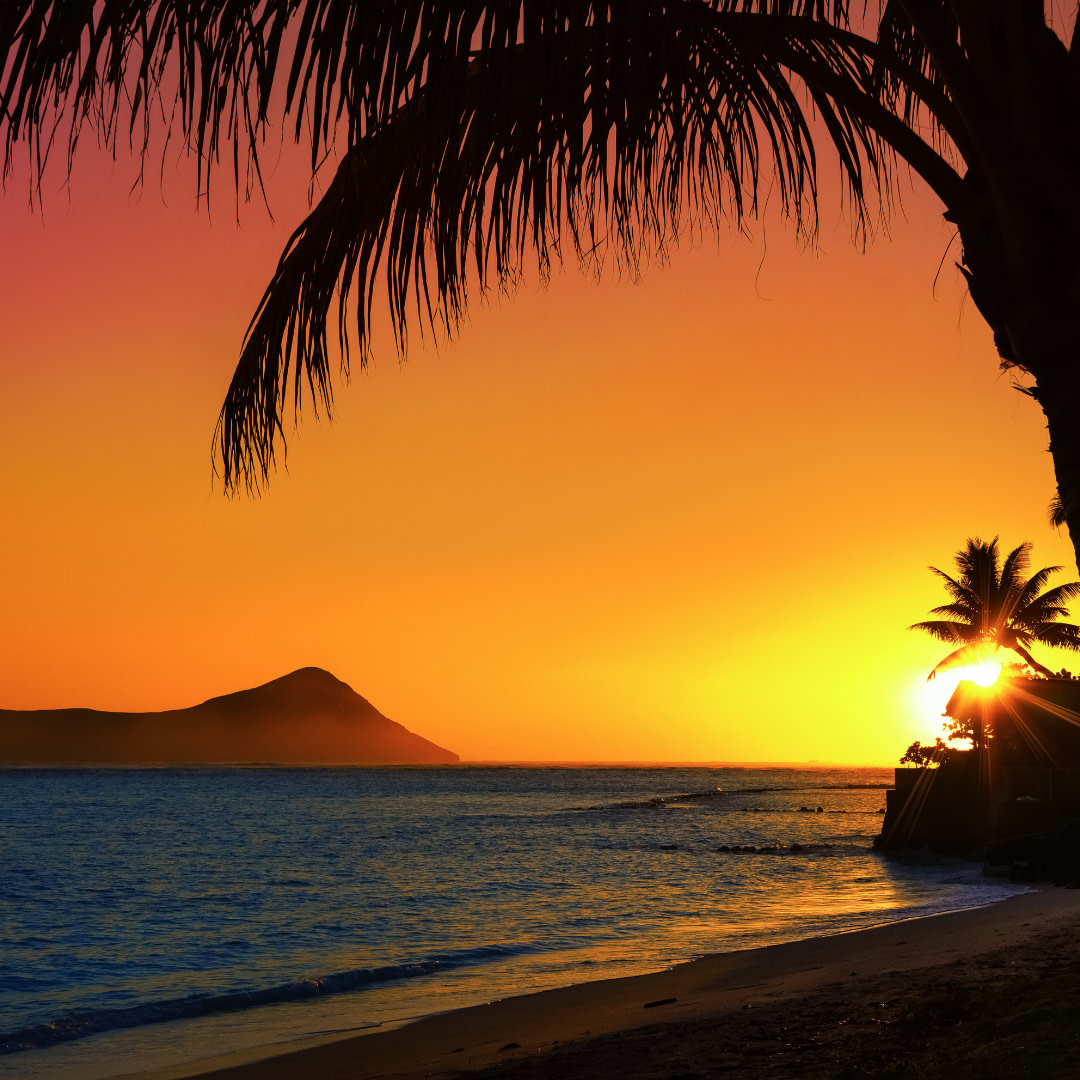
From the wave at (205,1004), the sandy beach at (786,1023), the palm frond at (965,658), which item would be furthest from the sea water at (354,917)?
the palm frond at (965,658)

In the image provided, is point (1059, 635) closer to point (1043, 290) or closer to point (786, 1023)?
point (786, 1023)

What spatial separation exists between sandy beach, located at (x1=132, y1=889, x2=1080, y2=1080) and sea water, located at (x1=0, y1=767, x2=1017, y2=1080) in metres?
1.58

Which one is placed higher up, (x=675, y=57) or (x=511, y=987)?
(x=675, y=57)

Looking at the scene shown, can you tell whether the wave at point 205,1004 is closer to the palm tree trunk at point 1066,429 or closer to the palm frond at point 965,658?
the palm tree trunk at point 1066,429

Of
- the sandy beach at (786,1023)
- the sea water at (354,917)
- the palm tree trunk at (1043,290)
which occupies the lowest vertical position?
the sea water at (354,917)

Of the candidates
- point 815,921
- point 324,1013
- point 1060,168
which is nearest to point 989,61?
point 1060,168

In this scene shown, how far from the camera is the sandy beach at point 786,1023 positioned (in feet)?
17.9

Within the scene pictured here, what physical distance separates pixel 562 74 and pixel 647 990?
11708 millimetres

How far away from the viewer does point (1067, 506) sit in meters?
2.34

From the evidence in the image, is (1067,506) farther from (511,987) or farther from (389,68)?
(511,987)

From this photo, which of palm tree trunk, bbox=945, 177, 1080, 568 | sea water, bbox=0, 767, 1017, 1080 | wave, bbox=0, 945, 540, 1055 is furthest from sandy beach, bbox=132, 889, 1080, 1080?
palm tree trunk, bbox=945, 177, 1080, 568

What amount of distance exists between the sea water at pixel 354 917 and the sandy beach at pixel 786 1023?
1581mm

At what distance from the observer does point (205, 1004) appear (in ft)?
43.8

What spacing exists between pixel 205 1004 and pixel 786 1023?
8.97 m
